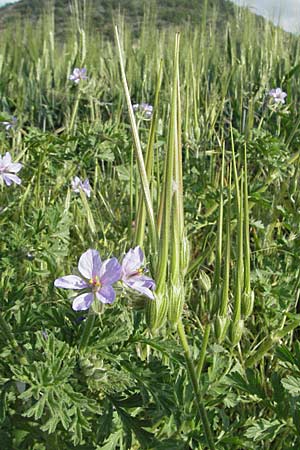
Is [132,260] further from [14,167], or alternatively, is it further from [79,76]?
[79,76]

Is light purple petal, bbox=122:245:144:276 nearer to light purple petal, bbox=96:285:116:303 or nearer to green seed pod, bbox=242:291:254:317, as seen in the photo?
light purple petal, bbox=96:285:116:303

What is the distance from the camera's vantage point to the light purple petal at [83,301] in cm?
64

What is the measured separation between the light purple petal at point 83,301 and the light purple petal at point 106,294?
11 mm

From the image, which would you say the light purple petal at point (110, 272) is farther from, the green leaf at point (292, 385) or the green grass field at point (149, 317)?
the green leaf at point (292, 385)

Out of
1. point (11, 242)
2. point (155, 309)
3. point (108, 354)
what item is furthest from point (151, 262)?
point (11, 242)

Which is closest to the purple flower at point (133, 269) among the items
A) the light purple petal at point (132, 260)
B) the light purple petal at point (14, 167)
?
the light purple petal at point (132, 260)

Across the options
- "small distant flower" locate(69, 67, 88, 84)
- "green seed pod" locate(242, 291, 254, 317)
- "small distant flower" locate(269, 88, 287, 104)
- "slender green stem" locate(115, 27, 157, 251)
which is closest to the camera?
"slender green stem" locate(115, 27, 157, 251)

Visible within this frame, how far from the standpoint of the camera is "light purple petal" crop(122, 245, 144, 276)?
639mm

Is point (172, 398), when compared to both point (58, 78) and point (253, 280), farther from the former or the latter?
point (58, 78)

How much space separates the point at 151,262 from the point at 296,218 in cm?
74

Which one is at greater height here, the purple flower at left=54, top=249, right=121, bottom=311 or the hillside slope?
the hillside slope

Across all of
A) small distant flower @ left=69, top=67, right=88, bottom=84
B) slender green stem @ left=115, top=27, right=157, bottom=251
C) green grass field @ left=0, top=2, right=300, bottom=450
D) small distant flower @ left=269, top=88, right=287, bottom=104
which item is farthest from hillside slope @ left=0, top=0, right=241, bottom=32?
slender green stem @ left=115, top=27, right=157, bottom=251

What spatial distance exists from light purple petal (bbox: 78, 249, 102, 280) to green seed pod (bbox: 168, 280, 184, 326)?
11cm

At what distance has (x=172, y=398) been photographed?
734 millimetres
